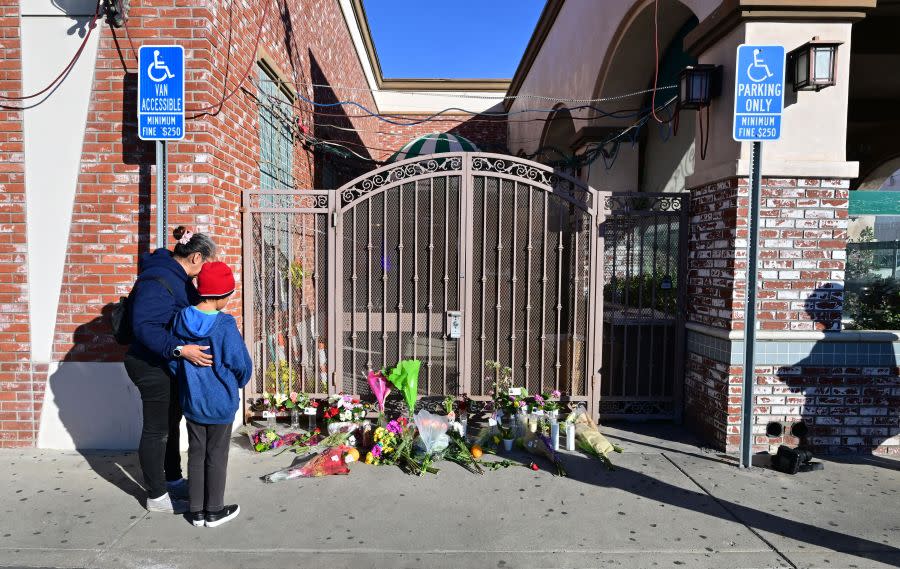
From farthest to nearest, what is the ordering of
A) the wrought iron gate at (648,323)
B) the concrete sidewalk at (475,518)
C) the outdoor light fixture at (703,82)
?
the wrought iron gate at (648,323) → the outdoor light fixture at (703,82) → the concrete sidewalk at (475,518)

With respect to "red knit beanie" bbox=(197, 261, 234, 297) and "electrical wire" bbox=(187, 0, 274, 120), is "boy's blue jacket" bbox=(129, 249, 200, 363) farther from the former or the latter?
"electrical wire" bbox=(187, 0, 274, 120)

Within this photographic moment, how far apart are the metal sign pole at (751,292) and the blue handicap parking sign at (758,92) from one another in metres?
0.14

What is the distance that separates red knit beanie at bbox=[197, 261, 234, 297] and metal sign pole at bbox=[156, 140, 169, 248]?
147 cm

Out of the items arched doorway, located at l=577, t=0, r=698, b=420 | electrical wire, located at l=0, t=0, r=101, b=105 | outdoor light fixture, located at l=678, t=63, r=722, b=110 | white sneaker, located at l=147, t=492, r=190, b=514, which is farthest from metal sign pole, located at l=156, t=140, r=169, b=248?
outdoor light fixture, located at l=678, t=63, r=722, b=110

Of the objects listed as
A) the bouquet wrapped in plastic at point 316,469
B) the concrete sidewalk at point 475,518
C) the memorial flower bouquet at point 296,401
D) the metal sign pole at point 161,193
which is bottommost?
the concrete sidewalk at point 475,518

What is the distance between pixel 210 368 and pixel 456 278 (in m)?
2.65

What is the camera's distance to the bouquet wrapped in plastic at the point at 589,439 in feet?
15.9

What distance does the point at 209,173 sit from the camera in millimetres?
4855

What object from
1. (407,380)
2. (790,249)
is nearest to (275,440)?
(407,380)

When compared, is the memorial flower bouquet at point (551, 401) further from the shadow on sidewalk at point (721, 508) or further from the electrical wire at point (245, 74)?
the electrical wire at point (245, 74)

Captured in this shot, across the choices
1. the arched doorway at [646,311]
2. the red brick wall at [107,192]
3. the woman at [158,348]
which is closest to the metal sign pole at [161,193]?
the red brick wall at [107,192]

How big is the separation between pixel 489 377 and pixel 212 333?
2.89 meters

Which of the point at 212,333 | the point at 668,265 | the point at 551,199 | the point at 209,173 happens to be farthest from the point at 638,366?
the point at 209,173

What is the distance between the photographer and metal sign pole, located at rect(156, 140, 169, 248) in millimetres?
4590
